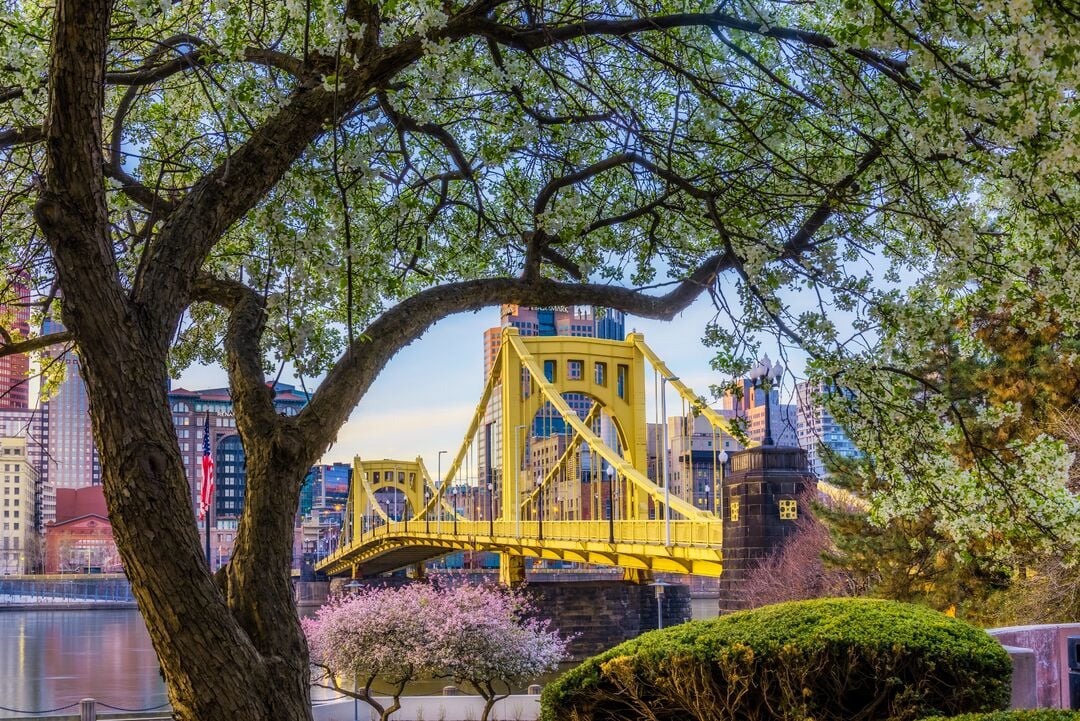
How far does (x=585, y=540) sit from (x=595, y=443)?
228 inches

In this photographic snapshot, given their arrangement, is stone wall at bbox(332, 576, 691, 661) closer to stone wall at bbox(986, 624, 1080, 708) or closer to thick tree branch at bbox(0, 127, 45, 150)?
stone wall at bbox(986, 624, 1080, 708)

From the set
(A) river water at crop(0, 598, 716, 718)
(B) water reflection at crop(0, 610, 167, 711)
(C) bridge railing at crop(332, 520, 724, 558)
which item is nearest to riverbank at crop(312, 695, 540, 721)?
(B) water reflection at crop(0, 610, 167, 711)

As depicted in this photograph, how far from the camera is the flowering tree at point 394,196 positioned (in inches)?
169

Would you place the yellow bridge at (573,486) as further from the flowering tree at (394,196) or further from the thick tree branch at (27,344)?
the thick tree branch at (27,344)

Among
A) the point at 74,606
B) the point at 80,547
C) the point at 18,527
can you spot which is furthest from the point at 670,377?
the point at 18,527

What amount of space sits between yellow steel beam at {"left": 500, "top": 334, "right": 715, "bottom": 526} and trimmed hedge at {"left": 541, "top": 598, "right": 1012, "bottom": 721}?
1887 centimetres

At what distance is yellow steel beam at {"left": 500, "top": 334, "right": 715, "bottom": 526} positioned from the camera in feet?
95.2

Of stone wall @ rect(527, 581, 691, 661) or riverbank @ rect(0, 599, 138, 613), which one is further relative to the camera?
riverbank @ rect(0, 599, 138, 613)

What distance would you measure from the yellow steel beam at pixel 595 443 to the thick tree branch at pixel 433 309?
21.0 m

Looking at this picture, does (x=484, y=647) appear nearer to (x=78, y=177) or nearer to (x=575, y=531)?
(x=575, y=531)

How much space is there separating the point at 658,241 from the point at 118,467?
4383 millimetres

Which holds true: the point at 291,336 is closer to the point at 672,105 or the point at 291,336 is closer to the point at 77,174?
the point at 77,174

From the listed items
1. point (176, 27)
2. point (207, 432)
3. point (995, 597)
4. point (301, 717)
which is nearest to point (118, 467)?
point (301, 717)

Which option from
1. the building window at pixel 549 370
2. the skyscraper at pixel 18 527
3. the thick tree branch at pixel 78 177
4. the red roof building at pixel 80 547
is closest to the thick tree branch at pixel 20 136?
the thick tree branch at pixel 78 177
